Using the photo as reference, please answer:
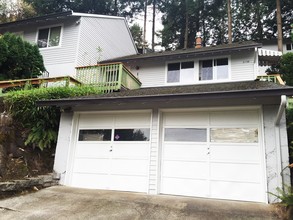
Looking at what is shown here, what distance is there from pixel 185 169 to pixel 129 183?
153 centimetres

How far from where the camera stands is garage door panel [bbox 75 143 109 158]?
6.86m

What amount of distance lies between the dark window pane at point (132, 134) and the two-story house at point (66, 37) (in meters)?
7.14

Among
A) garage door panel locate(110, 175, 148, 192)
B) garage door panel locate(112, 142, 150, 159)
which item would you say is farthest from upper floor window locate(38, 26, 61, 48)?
garage door panel locate(110, 175, 148, 192)

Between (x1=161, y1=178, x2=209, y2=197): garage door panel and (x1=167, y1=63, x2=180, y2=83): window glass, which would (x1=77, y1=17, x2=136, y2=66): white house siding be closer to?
(x1=167, y1=63, x2=180, y2=83): window glass

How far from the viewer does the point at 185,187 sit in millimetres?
5969

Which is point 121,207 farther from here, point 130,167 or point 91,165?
point 91,165

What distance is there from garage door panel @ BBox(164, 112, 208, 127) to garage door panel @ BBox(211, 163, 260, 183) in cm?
112

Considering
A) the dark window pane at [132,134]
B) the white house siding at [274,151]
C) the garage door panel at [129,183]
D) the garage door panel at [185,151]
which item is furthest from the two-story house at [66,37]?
the white house siding at [274,151]

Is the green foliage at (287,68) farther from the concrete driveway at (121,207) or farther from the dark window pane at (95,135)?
the dark window pane at (95,135)

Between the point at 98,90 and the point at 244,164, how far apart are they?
6376 millimetres

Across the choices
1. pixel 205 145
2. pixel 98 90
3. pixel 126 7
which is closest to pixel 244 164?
pixel 205 145

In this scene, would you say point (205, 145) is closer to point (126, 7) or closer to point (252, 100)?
point (252, 100)

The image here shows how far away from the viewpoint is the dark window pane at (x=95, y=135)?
275 inches

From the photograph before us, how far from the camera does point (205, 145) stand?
6.05m
